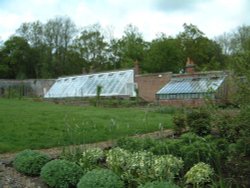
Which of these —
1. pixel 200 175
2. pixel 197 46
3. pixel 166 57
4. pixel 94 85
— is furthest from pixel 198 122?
pixel 197 46

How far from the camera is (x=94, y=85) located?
37.6 metres

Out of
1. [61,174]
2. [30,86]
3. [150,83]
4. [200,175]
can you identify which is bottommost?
[61,174]

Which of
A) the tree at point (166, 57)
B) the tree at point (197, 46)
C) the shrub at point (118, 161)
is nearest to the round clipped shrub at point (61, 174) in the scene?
the shrub at point (118, 161)

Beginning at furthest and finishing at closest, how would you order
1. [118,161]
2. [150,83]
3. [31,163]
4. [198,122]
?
[150,83] < [198,122] < [31,163] < [118,161]

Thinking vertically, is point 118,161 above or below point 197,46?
below

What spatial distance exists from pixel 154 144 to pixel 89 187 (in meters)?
2.31

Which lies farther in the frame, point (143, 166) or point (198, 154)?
point (198, 154)

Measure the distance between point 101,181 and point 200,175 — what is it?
50.1 inches

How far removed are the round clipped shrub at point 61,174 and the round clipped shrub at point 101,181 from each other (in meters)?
0.65

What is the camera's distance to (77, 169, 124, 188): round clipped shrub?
505 cm

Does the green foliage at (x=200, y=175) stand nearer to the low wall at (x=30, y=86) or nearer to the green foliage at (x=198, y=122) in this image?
the green foliage at (x=198, y=122)

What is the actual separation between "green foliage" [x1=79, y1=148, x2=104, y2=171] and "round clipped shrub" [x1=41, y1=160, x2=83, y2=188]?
0.38 m

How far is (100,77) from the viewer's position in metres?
38.4

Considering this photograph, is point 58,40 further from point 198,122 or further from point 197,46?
point 198,122
